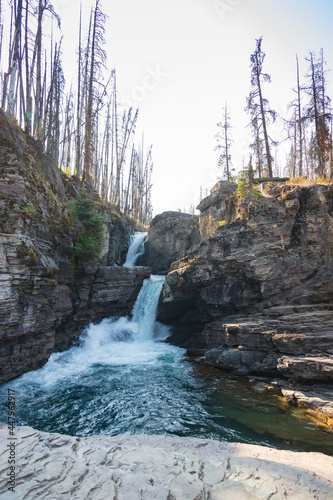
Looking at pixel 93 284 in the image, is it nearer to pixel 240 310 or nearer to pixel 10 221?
pixel 10 221

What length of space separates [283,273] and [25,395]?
41.4 ft

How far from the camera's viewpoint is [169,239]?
89.1 feet

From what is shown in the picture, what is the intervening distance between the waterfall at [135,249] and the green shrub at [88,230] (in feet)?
34.2

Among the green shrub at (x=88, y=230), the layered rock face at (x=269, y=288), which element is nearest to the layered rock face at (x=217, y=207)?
the layered rock face at (x=269, y=288)

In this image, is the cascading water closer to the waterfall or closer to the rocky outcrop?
the rocky outcrop

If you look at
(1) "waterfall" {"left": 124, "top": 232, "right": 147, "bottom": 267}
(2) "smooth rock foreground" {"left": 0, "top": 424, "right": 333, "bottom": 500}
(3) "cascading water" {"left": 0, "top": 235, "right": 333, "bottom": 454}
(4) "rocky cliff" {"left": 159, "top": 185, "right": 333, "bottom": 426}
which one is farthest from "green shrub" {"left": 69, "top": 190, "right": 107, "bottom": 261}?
(2) "smooth rock foreground" {"left": 0, "top": 424, "right": 333, "bottom": 500}

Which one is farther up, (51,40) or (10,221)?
(51,40)

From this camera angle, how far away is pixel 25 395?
30.9 ft

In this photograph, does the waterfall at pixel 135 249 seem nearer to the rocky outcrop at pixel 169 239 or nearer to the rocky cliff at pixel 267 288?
the rocky outcrop at pixel 169 239

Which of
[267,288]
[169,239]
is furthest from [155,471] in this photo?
[169,239]

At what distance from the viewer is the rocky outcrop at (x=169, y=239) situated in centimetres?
2645

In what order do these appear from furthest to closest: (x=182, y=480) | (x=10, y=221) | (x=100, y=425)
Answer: (x=10, y=221) → (x=100, y=425) → (x=182, y=480)

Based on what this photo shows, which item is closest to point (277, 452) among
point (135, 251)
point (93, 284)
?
point (93, 284)

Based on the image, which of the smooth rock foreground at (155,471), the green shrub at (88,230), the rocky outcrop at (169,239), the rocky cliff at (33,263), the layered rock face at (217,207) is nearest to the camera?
the smooth rock foreground at (155,471)
